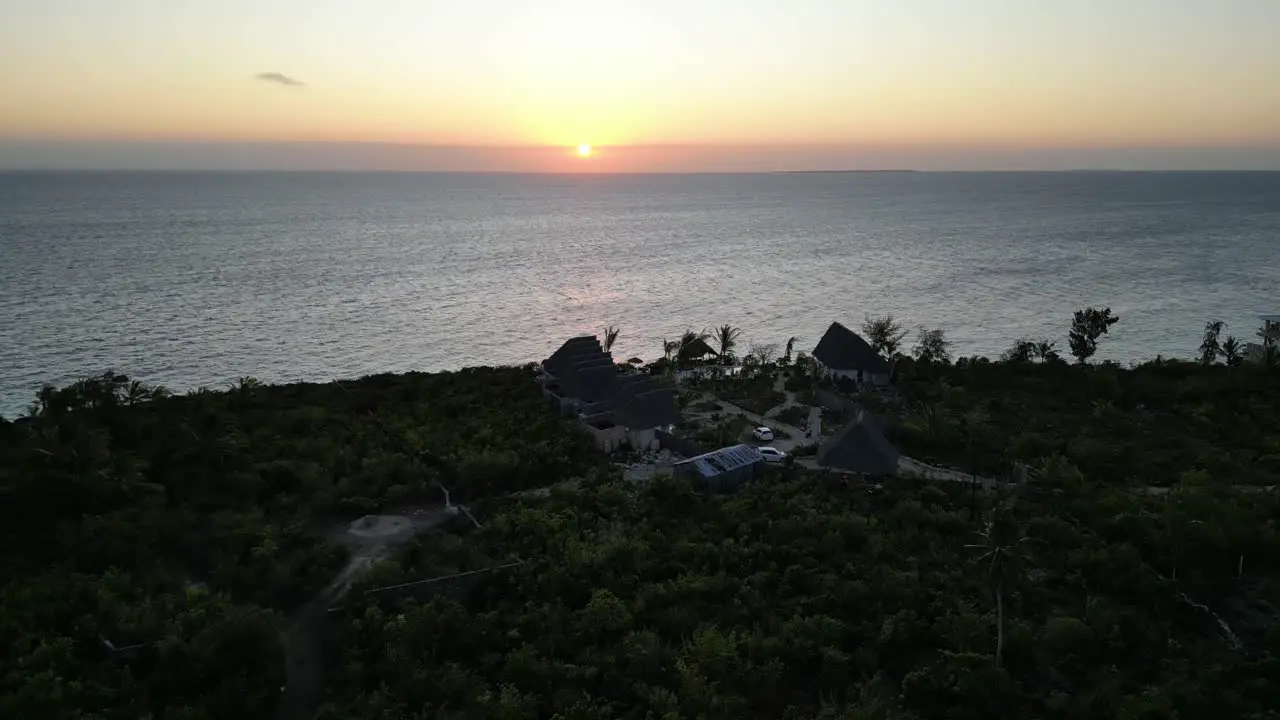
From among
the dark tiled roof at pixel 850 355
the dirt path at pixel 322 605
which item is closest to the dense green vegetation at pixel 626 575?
the dirt path at pixel 322 605

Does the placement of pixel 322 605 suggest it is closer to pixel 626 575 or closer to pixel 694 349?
pixel 626 575

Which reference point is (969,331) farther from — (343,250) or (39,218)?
(39,218)

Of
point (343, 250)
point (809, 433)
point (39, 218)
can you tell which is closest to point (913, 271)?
point (809, 433)

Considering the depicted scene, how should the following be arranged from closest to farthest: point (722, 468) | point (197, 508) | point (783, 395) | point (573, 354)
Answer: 1. point (197, 508)
2. point (722, 468)
3. point (573, 354)
4. point (783, 395)

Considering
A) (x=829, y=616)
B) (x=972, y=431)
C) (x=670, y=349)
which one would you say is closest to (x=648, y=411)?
(x=972, y=431)

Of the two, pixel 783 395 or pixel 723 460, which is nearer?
pixel 723 460

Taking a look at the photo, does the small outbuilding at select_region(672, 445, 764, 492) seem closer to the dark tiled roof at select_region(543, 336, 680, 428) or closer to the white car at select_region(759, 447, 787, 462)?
the white car at select_region(759, 447, 787, 462)
